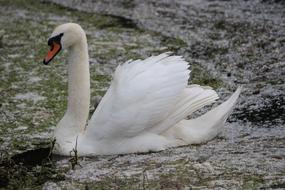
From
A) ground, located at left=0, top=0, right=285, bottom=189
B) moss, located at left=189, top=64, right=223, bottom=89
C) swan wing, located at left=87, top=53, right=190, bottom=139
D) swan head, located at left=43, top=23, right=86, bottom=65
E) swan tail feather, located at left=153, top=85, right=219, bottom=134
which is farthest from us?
moss, located at left=189, top=64, right=223, bottom=89

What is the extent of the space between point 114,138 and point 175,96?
0.69 meters

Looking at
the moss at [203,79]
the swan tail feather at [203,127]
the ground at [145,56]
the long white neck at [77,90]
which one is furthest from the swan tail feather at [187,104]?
the moss at [203,79]

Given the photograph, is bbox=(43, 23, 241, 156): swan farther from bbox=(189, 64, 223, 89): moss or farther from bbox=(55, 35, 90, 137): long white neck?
bbox=(189, 64, 223, 89): moss

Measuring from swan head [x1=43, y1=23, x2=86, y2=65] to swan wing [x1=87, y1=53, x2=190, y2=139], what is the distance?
57 cm

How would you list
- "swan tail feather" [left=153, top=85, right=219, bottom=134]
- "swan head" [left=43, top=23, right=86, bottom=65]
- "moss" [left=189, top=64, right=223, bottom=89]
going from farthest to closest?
"moss" [left=189, top=64, right=223, bottom=89], "swan head" [left=43, top=23, right=86, bottom=65], "swan tail feather" [left=153, top=85, right=219, bottom=134]

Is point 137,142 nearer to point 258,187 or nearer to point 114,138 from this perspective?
point 114,138

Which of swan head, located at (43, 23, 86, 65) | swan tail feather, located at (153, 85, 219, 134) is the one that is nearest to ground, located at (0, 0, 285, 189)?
swan tail feather, located at (153, 85, 219, 134)

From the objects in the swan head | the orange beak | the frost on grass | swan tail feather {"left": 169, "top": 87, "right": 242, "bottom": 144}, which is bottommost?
swan tail feather {"left": 169, "top": 87, "right": 242, "bottom": 144}

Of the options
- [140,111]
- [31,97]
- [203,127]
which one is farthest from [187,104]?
[31,97]

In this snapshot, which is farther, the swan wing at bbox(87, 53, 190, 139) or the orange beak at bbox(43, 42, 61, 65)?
the orange beak at bbox(43, 42, 61, 65)

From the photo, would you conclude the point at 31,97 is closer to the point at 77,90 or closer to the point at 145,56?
the point at 77,90

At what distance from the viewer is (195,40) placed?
12.2m

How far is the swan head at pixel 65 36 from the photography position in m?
7.57

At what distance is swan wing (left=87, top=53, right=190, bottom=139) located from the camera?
7156 mm
